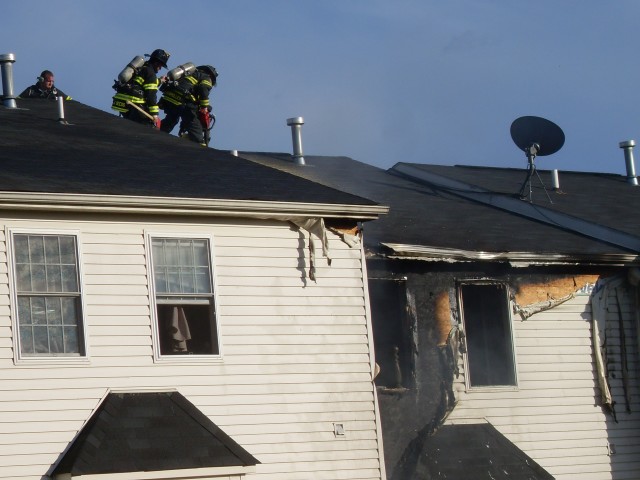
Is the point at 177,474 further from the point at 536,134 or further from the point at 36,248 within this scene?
the point at 536,134

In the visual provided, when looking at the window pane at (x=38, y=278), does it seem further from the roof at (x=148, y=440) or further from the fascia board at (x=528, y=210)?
the fascia board at (x=528, y=210)

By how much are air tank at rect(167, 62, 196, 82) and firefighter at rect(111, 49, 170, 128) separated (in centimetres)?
43

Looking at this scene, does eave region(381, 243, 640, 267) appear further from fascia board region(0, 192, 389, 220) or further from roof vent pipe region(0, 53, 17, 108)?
roof vent pipe region(0, 53, 17, 108)

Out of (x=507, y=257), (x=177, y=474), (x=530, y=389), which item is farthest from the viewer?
(x=507, y=257)

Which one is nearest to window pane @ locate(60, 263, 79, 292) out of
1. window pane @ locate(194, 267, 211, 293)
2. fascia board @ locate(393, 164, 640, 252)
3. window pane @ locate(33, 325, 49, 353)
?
window pane @ locate(33, 325, 49, 353)

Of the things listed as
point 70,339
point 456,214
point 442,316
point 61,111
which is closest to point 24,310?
point 70,339

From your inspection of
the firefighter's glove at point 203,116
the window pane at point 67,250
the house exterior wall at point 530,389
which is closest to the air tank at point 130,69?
the firefighter's glove at point 203,116

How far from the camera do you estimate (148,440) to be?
44.1 ft

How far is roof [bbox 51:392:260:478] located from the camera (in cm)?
1305

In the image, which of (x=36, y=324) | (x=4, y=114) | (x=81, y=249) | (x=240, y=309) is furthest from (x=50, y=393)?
(x=4, y=114)

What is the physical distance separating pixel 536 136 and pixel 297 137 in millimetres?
4247

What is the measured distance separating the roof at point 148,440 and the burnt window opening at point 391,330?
3.78 meters

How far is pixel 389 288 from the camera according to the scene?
17.6 m

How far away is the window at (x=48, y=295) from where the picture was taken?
13594mm
